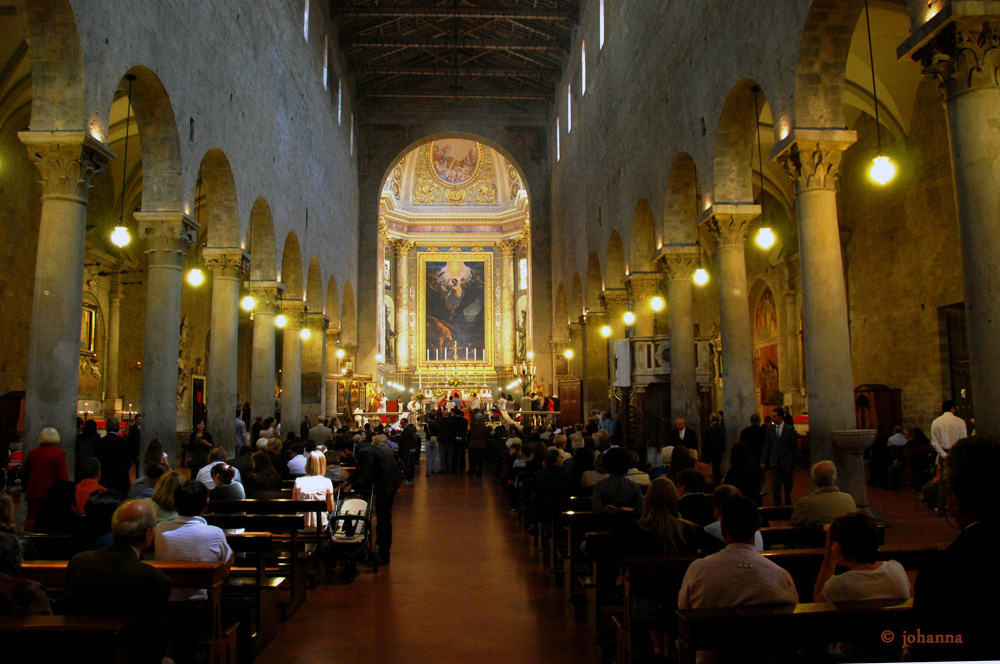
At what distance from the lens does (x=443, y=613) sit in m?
6.48

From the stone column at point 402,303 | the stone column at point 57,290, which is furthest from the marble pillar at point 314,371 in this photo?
the stone column at point 402,303

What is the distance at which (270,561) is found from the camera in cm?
656

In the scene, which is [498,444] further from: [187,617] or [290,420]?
[187,617]

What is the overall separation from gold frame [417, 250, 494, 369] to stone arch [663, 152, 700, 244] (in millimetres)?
28424

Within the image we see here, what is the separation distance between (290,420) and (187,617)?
16.8m

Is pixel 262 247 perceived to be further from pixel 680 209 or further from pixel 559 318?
pixel 559 318

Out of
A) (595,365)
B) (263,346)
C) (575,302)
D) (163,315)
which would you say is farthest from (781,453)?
(575,302)

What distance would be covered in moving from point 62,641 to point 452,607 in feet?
14.0

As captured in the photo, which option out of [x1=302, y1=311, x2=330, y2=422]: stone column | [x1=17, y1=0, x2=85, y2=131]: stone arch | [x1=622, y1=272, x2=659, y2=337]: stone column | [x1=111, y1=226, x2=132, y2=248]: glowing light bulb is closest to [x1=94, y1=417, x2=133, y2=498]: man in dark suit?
[x1=111, y1=226, x2=132, y2=248]: glowing light bulb

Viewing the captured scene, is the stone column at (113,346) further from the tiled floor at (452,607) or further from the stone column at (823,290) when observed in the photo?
the stone column at (823,290)

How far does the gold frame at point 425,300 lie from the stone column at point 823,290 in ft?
111

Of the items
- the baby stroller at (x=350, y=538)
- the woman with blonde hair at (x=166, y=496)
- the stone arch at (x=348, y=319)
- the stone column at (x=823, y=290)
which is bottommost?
the baby stroller at (x=350, y=538)

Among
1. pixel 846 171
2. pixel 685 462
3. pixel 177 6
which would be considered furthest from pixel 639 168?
pixel 685 462

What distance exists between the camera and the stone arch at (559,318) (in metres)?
30.0
